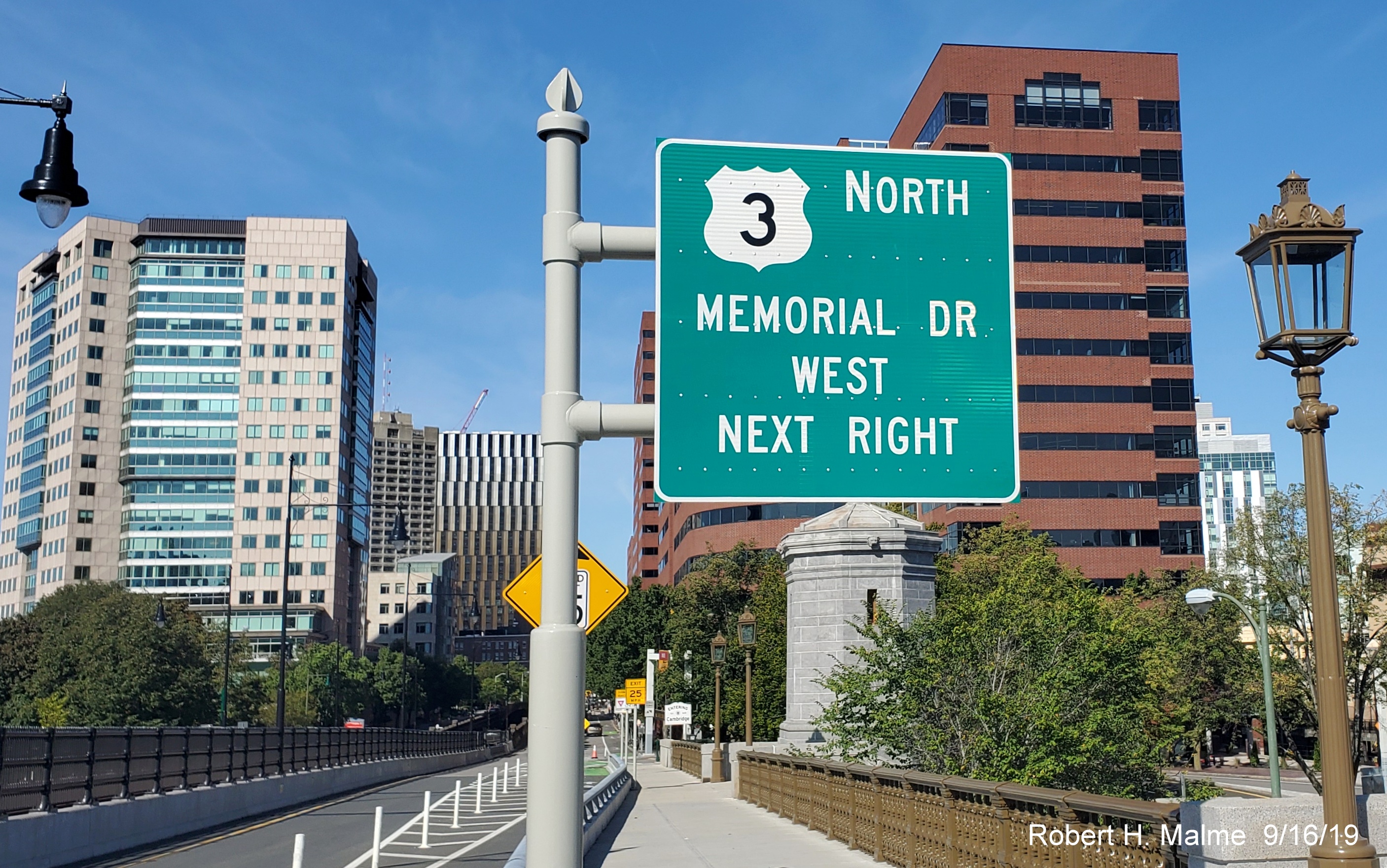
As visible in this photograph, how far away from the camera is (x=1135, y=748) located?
2377cm

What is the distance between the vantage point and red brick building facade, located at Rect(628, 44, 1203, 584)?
8856cm

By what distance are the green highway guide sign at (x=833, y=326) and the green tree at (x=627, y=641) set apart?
88.2m

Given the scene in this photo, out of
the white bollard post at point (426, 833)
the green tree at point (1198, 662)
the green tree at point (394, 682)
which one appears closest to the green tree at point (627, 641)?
the green tree at point (394, 682)

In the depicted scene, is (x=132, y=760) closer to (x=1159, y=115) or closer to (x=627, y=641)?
(x=627, y=641)

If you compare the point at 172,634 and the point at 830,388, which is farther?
the point at 172,634

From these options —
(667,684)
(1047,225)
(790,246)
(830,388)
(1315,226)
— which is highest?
(1047,225)

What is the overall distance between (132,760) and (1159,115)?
3684 inches

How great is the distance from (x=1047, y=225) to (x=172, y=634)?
2773 inches

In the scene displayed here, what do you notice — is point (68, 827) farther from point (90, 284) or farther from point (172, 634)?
point (90, 284)

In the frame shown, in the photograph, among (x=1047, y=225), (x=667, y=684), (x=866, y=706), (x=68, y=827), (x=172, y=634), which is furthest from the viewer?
(x=1047, y=225)

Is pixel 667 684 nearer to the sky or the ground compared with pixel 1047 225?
nearer to the ground

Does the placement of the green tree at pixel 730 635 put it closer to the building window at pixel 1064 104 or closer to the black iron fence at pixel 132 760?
the black iron fence at pixel 132 760

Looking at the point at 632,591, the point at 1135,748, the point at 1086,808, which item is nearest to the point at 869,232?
the point at 1086,808

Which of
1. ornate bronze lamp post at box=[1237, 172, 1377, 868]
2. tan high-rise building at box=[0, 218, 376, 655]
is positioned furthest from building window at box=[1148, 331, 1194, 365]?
tan high-rise building at box=[0, 218, 376, 655]
